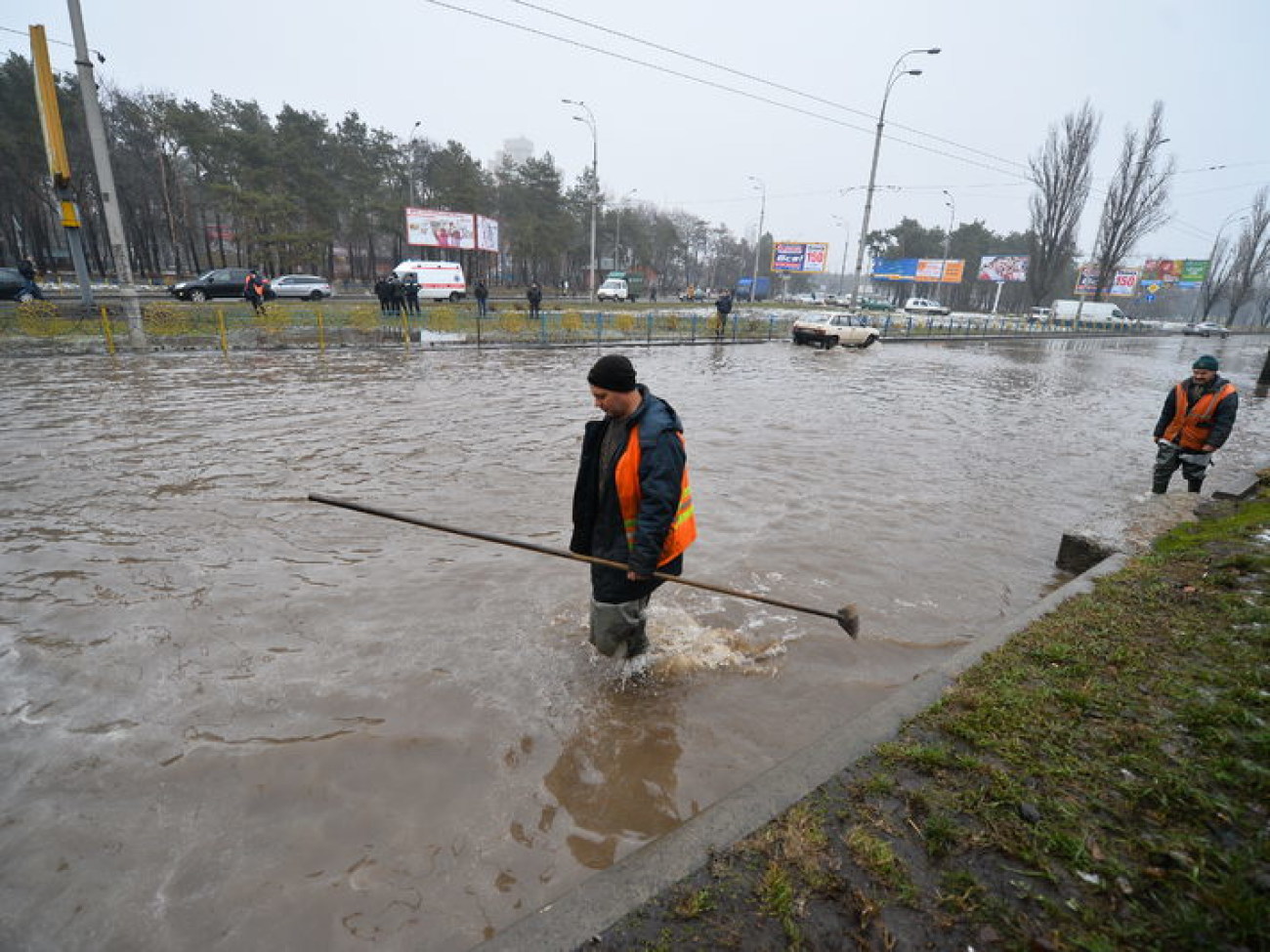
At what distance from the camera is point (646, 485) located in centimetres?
303

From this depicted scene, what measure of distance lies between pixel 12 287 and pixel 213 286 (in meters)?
6.85

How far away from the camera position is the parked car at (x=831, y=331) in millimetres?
25438

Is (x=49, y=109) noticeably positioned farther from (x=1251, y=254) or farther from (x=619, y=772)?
(x=1251, y=254)

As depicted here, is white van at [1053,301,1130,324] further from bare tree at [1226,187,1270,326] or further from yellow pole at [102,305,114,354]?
yellow pole at [102,305,114,354]

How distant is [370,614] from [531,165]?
62.2 meters

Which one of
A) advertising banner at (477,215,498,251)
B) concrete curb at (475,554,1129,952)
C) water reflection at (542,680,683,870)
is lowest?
water reflection at (542,680,683,870)

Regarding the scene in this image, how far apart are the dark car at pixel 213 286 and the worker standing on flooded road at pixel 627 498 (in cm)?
2906

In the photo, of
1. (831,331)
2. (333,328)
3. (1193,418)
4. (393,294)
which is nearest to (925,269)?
(831,331)

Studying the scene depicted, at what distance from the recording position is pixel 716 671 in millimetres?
3959

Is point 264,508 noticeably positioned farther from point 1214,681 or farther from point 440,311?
point 440,311

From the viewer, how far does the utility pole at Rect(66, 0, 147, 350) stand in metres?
12.6

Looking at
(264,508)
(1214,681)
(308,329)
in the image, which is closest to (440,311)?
(308,329)

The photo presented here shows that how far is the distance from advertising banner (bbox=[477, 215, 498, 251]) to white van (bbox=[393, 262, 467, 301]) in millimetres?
12325

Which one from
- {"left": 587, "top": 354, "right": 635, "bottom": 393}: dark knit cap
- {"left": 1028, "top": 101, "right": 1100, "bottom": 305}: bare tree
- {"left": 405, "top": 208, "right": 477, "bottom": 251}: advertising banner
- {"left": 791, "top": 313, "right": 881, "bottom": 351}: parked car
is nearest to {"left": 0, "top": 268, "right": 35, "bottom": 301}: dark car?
{"left": 405, "top": 208, "right": 477, "bottom": 251}: advertising banner
